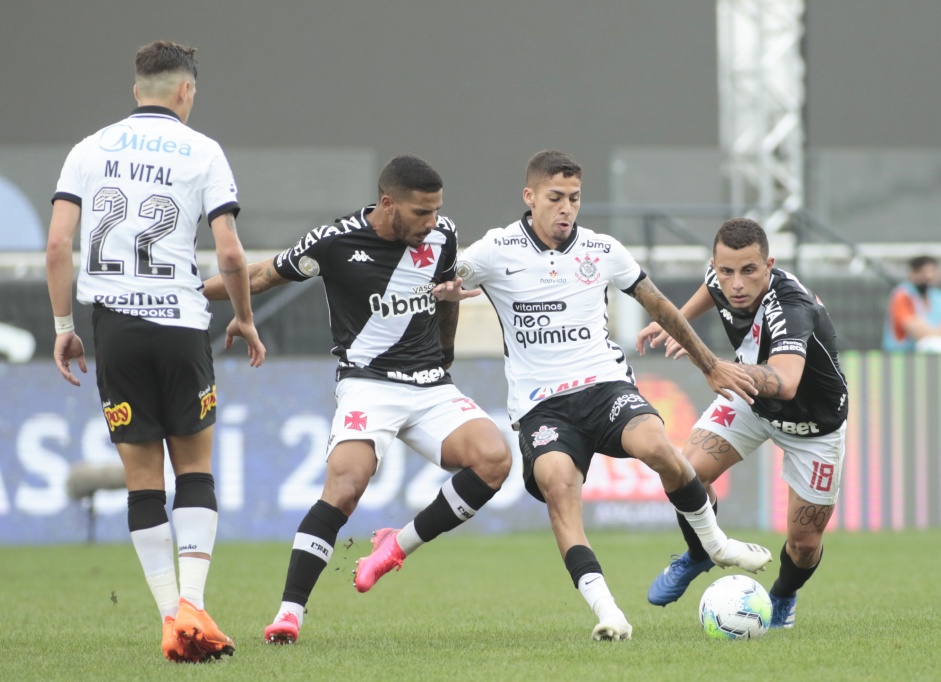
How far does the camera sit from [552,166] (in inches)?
254

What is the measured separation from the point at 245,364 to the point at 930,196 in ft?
26.6

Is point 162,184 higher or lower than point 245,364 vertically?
higher

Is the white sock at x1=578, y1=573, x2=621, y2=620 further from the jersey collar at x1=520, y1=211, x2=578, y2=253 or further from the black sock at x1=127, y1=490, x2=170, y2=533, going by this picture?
the black sock at x1=127, y1=490, x2=170, y2=533

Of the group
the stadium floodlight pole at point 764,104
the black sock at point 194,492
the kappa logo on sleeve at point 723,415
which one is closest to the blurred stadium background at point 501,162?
the stadium floodlight pole at point 764,104

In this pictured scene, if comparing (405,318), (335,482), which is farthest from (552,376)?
(335,482)

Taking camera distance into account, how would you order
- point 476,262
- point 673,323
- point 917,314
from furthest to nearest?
point 917,314
point 476,262
point 673,323

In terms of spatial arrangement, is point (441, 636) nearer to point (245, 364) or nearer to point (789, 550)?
point (789, 550)

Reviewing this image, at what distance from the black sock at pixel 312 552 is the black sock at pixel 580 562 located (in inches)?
41.1

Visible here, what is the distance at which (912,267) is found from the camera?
44.0 ft

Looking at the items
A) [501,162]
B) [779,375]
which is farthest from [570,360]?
[501,162]

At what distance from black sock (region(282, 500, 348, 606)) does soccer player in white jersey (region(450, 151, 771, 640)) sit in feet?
3.14

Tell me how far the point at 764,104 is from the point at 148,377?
1141cm

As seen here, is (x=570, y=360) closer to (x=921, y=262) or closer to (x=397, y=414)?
(x=397, y=414)

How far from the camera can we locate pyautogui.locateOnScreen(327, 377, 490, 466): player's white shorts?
6.38 meters
